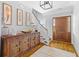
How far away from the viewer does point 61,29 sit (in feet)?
7.15

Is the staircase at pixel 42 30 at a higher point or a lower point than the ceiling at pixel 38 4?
lower

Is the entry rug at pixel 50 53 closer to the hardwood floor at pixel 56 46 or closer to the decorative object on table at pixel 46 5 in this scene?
the hardwood floor at pixel 56 46

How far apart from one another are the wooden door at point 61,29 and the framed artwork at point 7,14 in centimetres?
78

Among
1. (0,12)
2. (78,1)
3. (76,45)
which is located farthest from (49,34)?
(0,12)

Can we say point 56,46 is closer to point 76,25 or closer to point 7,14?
point 76,25

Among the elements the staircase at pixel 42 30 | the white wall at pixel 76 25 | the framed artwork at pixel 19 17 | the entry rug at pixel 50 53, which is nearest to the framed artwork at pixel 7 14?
the framed artwork at pixel 19 17

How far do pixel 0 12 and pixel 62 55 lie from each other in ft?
4.30

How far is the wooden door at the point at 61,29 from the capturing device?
7.00 feet

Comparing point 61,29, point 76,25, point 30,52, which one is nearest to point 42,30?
point 61,29

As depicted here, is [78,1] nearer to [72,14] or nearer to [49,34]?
[72,14]

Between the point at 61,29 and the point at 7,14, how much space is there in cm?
99

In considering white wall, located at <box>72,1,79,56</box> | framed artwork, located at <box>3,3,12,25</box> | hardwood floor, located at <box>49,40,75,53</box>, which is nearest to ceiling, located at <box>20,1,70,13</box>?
white wall, located at <box>72,1,79,56</box>

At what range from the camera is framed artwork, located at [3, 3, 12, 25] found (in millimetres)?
2003

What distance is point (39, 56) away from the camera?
2188mm
